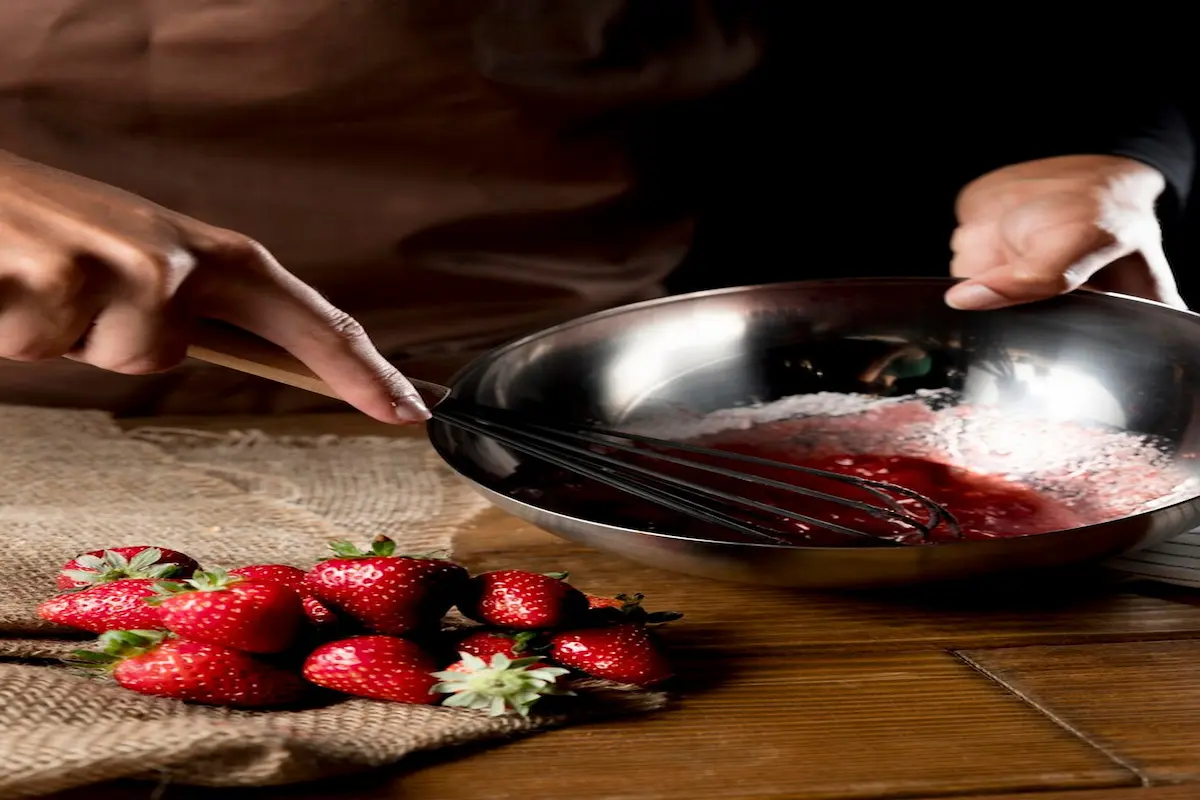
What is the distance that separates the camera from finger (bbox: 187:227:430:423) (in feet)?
1.93

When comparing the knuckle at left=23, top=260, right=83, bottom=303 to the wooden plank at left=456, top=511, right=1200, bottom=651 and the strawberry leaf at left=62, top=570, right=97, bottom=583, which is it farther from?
the wooden plank at left=456, top=511, right=1200, bottom=651

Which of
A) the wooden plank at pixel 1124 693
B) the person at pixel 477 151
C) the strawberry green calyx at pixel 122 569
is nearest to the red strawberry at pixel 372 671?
the strawberry green calyx at pixel 122 569

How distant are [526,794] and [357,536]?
292mm

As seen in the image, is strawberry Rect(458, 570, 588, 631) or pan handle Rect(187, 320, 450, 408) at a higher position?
pan handle Rect(187, 320, 450, 408)

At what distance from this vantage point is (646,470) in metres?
0.62

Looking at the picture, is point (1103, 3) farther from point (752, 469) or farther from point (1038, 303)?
point (752, 469)

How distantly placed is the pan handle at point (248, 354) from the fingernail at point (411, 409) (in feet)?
0.10

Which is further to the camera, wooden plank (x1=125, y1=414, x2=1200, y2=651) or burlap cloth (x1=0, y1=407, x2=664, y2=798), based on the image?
wooden plank (x1=125, y1=414, x2=1200, y2=651)

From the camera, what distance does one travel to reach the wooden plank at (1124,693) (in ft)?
1.50

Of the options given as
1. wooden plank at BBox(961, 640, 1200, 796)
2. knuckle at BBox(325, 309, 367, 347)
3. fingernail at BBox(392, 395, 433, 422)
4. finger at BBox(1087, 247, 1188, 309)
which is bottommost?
wooden plank at BBox(961, 640, 1200, 796)

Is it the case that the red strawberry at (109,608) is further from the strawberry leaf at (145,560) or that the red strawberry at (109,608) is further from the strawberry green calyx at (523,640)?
the strawberry green calyx at (523,640)

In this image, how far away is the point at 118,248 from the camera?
1.86 ft

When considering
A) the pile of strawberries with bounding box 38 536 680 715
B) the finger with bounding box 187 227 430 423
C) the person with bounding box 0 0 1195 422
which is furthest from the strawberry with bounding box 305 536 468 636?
the person with bounding box 0 0 1195 422

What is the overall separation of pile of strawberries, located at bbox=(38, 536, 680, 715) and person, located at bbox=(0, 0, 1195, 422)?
1.19 ft
